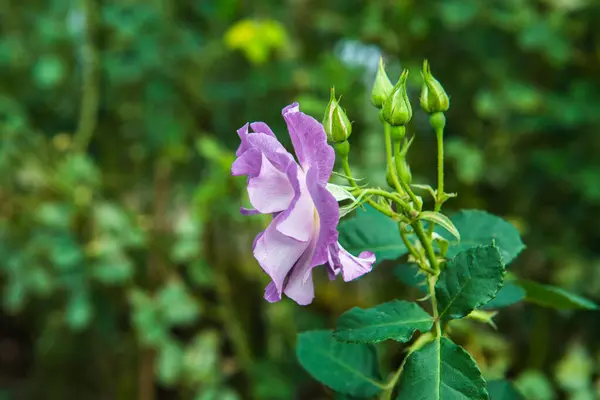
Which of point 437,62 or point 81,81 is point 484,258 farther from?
point 81,81

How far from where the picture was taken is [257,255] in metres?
0.39

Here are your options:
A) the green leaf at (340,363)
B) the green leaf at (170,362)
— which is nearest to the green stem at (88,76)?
the green leaf at (170,362)

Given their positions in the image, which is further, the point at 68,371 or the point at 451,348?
the point at 68,371

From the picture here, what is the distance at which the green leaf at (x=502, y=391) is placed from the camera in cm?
52

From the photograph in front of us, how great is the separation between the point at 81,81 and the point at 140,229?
0.48 meters

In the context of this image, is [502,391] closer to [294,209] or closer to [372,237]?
[372,237]

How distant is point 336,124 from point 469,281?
0.44 feet

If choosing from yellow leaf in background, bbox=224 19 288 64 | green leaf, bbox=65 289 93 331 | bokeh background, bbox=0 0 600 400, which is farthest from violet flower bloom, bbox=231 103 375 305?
green leaf, bbox=65 289 93 331

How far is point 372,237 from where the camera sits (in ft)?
1.69

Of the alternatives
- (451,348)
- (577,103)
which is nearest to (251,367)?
(577,103)

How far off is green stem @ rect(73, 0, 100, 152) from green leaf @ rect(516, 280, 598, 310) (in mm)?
1279

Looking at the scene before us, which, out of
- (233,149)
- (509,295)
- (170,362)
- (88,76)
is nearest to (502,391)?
(509,295)

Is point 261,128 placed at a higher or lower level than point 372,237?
higher

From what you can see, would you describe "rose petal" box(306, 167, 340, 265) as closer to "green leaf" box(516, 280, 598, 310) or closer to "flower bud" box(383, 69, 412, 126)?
"flower bud" box(383, 69, 412, 126)
